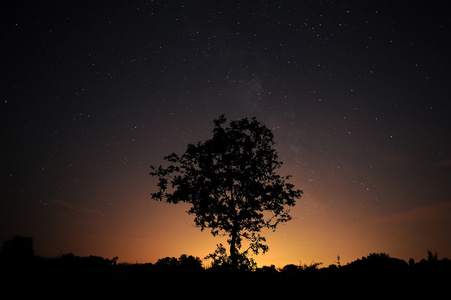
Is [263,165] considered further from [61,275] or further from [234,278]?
[61,275]

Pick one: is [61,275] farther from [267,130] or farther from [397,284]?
[267,130]

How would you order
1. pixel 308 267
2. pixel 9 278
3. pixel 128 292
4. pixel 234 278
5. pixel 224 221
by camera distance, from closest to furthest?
pixel 128 292 → pixel 9 278 → pixel 234 278 → pixel 308 267 → pixel 224 221

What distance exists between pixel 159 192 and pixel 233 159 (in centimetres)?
617

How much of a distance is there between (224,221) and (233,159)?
4702 mm

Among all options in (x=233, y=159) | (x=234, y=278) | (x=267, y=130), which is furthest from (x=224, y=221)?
(x=234, y=278)

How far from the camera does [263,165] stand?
21.3m

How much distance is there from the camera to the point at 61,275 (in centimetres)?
799

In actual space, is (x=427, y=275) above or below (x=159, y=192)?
below

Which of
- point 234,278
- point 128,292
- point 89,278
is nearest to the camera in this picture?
point 128,292

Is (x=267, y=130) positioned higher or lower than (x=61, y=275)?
higher

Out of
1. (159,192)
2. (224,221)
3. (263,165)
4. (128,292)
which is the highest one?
(263,165)

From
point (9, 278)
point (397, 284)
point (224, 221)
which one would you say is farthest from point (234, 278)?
point (224, 221)

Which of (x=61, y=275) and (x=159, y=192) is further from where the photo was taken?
(x=159, y=192)

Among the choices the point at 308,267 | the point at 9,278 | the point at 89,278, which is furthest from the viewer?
the point at 308,267
